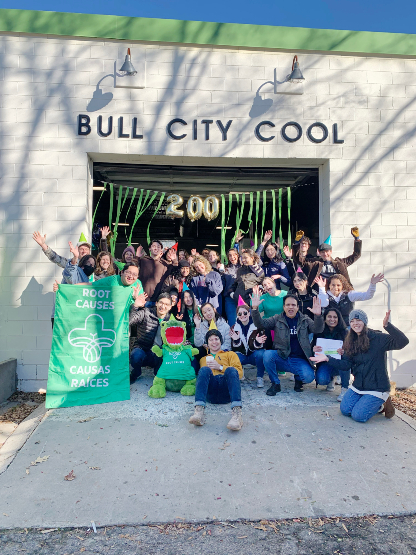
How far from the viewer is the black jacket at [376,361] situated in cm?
455

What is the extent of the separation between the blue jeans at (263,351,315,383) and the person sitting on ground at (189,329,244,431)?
20.1 inches

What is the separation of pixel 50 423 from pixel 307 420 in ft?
9.17

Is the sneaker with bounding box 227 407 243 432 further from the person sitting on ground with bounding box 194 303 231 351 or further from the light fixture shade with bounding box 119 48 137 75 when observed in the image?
the light fixture shade with bounding box 119 48 137 75

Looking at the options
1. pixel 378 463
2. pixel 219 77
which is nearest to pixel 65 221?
pixel 219 77

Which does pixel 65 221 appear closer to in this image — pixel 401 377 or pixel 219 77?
pixel 219 77

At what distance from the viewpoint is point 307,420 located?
4531 mm

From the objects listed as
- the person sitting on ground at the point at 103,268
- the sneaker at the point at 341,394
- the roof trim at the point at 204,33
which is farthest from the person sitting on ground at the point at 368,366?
the roof trim at the point at 204,33

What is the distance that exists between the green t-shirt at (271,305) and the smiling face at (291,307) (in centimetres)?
27

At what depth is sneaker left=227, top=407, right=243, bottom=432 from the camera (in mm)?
4156

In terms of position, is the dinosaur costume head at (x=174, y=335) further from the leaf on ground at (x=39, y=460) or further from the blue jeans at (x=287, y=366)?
the leaf on ground at (x=39, y=460)

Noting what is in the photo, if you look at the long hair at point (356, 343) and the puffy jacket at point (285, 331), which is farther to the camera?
the puffy jacket at point (285, 331)

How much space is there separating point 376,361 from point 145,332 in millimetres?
2871

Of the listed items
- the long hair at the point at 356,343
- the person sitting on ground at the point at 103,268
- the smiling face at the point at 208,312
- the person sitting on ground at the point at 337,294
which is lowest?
the long hair at the point at 356,343

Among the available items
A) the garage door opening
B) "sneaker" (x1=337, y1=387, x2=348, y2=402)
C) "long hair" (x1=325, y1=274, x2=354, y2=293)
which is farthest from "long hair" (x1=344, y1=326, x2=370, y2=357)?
the garage door opening
